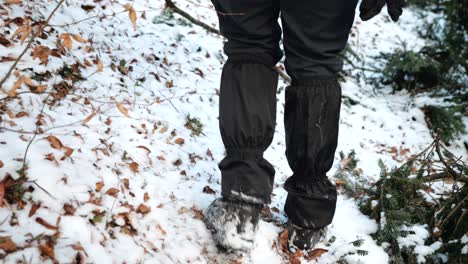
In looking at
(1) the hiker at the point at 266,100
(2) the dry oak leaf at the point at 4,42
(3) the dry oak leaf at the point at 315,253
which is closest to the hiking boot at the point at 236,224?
(1) the hiker at the point at 266,100

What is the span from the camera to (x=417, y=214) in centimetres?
229

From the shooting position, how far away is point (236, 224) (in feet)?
5.69

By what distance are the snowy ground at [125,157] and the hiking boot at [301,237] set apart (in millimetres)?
87

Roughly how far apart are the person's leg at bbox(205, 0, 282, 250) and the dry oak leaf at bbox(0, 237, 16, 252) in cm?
82

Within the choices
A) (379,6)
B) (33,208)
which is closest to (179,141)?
(33,208)

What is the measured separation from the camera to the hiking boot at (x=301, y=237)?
1.92 metres

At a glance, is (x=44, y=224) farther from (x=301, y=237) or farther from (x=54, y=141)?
(x=301, y=237)

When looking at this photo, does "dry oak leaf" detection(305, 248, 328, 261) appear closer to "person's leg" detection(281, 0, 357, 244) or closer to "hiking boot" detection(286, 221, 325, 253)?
"hiking boot" detection(286, 221, 325, 253)

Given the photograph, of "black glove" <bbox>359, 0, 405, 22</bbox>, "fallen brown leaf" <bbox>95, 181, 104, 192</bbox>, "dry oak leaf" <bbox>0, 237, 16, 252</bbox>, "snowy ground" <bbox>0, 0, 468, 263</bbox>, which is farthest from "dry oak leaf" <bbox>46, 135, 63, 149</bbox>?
"black glove" <bbox>359, 0, 405, 22</bbox>

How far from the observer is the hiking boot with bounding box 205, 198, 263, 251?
1.74 m

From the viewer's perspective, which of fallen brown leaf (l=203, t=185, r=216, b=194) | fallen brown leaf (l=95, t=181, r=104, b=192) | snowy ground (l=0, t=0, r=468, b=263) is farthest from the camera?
fallen brown leaf (l=203, t=185, r=216, b=194)

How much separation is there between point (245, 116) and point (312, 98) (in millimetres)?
315

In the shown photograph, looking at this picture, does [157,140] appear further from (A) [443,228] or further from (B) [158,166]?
(A) [443,228]

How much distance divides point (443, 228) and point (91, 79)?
2416 millimetres
